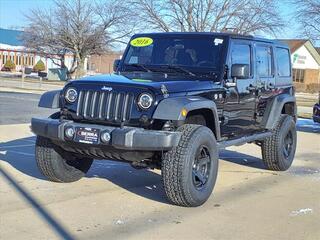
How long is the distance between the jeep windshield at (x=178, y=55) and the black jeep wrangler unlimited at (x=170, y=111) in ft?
0.05

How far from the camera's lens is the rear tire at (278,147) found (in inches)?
344

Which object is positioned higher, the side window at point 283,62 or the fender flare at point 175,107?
the side window at point 283,62

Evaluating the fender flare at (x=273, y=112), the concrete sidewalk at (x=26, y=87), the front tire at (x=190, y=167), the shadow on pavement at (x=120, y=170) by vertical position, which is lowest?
the shadow on pavement at (x=120, y=170)

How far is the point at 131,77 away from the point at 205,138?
125 cm

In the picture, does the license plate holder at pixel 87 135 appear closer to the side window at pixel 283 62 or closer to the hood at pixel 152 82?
the hood at pixel 152 82

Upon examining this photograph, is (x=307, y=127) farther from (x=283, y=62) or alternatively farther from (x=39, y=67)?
(x=39, y=67)

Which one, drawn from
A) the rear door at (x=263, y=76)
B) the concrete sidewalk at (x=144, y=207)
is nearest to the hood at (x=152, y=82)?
the concrete sidewalk at (x=144, y=207)

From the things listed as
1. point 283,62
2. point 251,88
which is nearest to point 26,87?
point 283,62

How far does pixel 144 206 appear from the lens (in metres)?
6.18

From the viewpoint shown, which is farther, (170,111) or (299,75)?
(299,75)

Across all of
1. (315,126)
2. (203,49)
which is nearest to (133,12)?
(315,126)

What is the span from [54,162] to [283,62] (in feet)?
15.3

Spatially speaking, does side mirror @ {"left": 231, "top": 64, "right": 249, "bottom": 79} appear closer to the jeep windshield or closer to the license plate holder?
the jeep windshield

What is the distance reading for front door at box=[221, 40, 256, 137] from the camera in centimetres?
734
